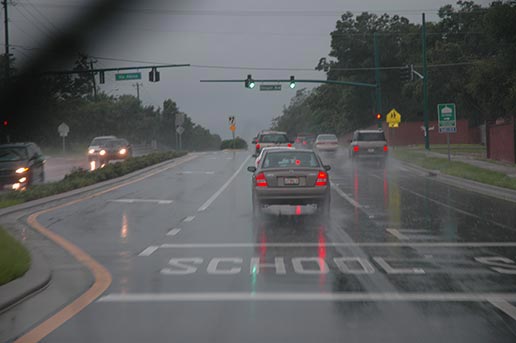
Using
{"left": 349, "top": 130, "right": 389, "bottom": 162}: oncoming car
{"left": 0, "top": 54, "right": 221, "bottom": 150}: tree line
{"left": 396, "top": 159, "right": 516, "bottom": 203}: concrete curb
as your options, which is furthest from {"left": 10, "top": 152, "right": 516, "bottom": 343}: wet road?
{"left": 0, "top": 54, "right": 221, "bottom": 150}: tree line

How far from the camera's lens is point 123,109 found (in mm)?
86000

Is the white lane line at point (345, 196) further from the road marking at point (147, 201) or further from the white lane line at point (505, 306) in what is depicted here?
the white lane line at point (505, 306)

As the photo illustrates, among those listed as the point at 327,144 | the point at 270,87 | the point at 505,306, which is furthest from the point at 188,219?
the point at 270,87

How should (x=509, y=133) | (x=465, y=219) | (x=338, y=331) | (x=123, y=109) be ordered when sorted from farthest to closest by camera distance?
(x=123, y=109) < (x=509, y=133) < (x=465, y=219) < (x=338, y=331)

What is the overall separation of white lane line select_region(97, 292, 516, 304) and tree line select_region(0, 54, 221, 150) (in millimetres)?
38919

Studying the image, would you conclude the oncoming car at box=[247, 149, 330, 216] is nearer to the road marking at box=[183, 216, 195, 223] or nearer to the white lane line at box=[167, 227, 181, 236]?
the road marking at box=[183, 216, 195, 223]

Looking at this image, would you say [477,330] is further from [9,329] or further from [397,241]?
[397,241]

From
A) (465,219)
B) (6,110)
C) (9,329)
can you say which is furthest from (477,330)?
(6,110)

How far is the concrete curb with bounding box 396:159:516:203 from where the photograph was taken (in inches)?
765

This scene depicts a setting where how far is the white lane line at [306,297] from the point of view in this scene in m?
7.42

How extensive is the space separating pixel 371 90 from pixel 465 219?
62080 millimetres

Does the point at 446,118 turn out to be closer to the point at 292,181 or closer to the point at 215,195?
the point at 215,195

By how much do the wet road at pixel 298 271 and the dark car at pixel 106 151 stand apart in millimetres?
22852

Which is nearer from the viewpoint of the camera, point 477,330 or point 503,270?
point 477,330
